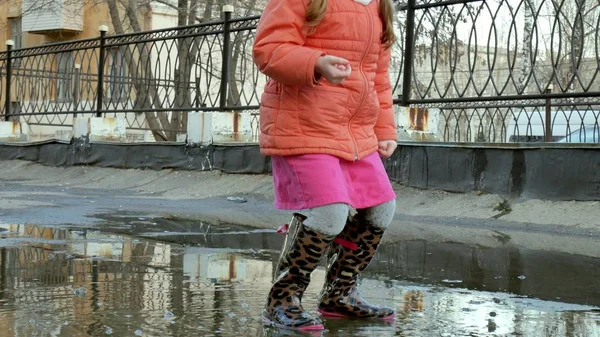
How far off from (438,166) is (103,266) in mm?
3933

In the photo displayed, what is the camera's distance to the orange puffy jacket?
306 cm

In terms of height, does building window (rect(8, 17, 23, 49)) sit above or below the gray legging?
above

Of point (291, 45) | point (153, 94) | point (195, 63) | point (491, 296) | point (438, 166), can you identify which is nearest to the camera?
point (291, 45)

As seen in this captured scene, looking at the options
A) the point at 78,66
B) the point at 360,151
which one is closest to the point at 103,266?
the point at 360,151

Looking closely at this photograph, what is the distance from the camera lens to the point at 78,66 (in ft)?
46.5

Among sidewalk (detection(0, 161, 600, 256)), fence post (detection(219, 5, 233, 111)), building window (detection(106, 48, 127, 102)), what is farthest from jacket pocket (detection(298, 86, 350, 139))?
building window (detection(106, 48, 127, 102))

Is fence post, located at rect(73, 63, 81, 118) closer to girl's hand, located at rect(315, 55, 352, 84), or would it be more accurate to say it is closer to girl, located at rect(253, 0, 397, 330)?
girl, located at rect(253, 0, 397, 330)

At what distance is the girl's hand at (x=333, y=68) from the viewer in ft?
9.77

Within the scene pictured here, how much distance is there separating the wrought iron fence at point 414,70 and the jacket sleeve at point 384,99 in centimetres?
417

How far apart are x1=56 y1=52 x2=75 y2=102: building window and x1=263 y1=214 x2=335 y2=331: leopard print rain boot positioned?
448 inches

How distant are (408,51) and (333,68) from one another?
5.81m

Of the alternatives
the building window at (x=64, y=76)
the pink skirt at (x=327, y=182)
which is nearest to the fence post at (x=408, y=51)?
the pink skirt at (x=327, y=182)

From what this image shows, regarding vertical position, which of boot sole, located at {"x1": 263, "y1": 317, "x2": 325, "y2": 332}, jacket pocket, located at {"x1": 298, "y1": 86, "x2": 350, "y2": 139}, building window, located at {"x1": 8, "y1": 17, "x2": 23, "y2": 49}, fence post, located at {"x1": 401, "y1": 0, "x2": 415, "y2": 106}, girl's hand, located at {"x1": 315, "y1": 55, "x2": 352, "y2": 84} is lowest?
boot sole, located at {"x1": 263, "y1": 317, "x2": 325, "y2": 332}

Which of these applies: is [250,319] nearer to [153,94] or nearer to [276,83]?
[276,83]
